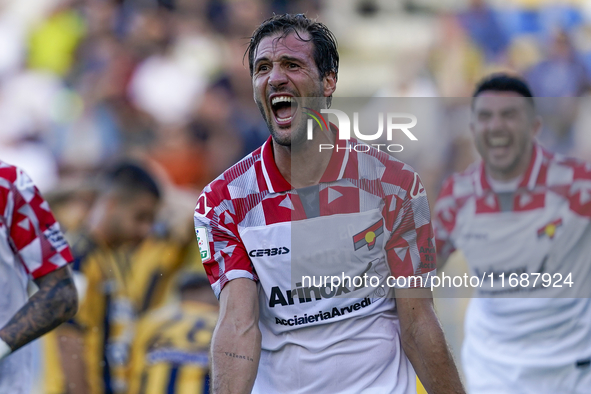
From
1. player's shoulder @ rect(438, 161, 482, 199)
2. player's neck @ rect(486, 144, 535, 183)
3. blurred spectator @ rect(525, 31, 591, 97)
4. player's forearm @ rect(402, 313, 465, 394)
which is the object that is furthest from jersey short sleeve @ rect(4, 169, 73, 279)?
blurred spectator @ rect(525, 31, 591, 97)

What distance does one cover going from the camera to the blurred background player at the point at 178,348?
4.89 metres

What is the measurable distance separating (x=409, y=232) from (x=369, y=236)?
0.17 m

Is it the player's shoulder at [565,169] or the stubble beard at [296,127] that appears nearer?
the stubble beard at [296,127]

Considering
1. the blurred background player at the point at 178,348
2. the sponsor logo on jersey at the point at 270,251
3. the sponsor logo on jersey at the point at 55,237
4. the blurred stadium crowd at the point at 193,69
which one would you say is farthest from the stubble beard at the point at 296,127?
the blurred stadium crowd at the point at 193,69

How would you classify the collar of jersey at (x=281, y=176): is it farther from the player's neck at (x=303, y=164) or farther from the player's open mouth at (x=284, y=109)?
the player's open mouth at (x=284, y=109)

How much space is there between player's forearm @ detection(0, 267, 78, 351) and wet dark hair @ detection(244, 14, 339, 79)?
1.46 metres

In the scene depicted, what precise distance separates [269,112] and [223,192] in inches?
15.2

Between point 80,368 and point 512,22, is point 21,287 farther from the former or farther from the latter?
point 512,22

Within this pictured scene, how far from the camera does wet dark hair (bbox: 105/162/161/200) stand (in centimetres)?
618

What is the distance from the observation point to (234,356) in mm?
3086

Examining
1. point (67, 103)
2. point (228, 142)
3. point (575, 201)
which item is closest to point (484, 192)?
point (575, 201)

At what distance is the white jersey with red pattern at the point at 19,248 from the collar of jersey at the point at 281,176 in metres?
1.24

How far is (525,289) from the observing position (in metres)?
4.64

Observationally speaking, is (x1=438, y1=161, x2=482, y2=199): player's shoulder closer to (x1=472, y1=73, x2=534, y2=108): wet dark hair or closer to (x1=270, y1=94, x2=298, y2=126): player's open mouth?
(x1=472, y1=73, x2=534, y2=108): wet dark hair
